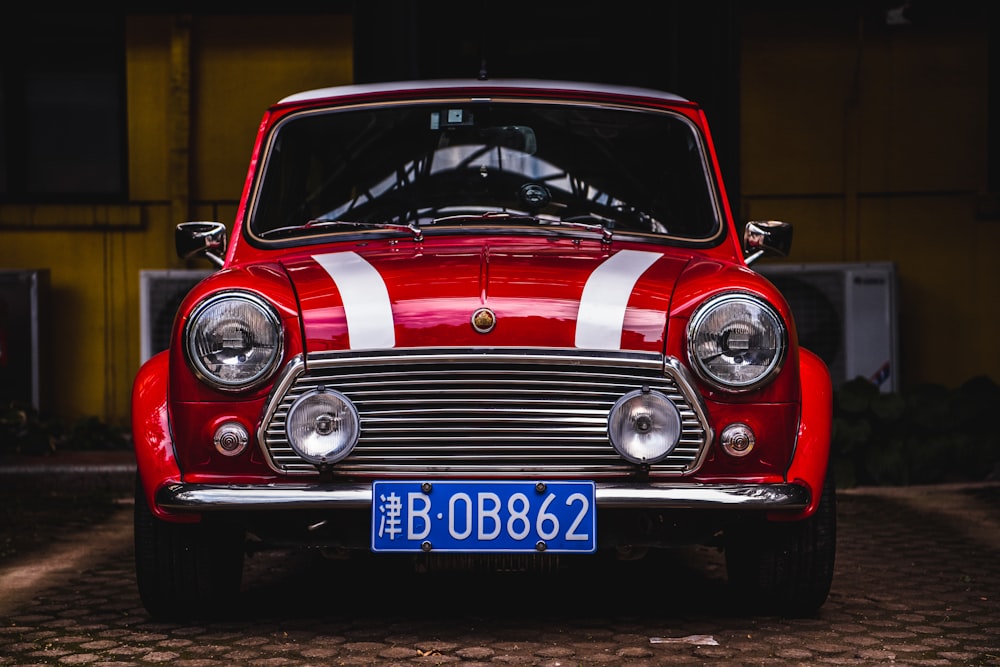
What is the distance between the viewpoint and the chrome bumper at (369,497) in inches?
141

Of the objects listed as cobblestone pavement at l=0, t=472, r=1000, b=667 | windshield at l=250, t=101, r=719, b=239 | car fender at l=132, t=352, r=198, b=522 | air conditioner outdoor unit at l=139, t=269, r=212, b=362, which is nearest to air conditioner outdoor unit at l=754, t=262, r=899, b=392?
cobblestone pavement at l=0, t=472, r=1000, b=667

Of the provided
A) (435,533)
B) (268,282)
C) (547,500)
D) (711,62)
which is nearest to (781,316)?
(547,500)

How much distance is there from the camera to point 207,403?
12.2 ft

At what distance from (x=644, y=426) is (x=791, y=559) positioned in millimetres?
754

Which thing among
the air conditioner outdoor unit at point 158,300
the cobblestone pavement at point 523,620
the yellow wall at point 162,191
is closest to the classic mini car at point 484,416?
the cobblestone pavement at point 523,620

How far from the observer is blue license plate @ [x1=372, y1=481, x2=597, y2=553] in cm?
359

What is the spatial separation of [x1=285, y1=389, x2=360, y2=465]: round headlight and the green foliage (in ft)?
13.6

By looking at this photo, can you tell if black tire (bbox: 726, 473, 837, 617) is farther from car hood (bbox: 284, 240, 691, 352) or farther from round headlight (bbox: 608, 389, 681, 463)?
car hood (bbox: 284, 240, 691, 352)

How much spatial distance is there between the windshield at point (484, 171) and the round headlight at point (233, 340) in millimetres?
746

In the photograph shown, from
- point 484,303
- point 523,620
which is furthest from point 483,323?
point 523,620

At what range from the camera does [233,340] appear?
12.1 feet

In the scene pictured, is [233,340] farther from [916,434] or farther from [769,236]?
[916,434]

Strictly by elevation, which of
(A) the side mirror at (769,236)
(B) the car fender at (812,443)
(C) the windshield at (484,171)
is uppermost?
(C) the windshield at (484,171)

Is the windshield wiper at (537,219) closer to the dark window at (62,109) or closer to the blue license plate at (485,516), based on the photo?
the blue license plate at (485,516)
